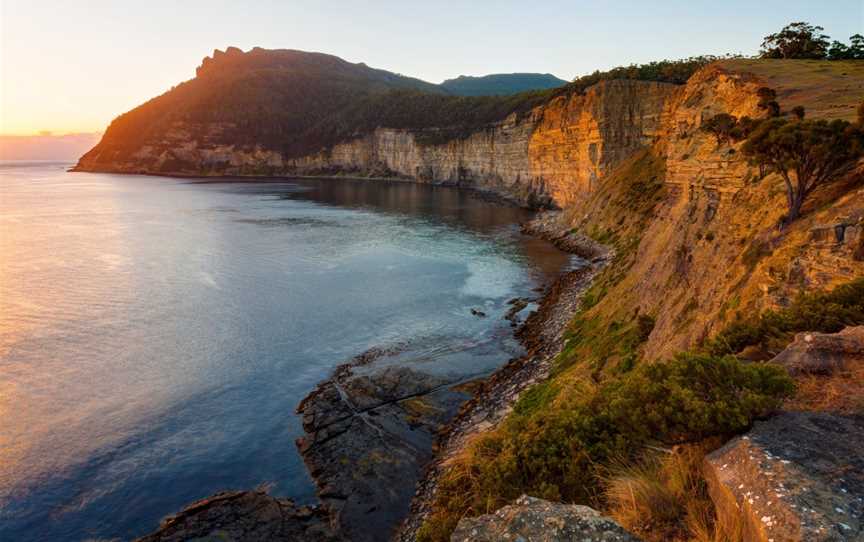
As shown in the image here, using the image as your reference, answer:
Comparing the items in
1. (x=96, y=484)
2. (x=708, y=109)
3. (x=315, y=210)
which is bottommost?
(x=96, y=484)

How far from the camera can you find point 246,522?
17688 millimetres

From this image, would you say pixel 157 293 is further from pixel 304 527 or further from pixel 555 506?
pixel 555 506

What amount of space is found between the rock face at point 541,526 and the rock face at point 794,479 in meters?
1.46

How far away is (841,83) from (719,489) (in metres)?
36.5

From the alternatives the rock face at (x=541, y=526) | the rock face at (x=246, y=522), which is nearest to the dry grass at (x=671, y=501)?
the rock face at (x=541, y=526)

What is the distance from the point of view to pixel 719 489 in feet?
21.9

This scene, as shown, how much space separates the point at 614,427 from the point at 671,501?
2742mm

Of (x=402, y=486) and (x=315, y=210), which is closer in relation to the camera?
(x=402, y=486)

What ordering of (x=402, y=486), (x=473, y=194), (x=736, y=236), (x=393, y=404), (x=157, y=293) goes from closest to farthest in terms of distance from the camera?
(x=402, y=486), (x=736, y=236), (x=393, y=404), (x=157, y=293), (x=473, y=194)

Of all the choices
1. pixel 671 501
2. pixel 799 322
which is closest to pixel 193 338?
pixel 671 501

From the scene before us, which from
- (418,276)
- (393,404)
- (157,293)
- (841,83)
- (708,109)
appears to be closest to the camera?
(393,404)

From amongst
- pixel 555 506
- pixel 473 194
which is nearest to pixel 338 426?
pixel 555 506

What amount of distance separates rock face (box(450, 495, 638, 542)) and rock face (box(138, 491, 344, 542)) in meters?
12.3

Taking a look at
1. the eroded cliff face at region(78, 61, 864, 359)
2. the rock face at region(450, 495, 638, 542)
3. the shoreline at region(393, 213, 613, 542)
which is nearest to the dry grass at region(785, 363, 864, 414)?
the rock face at region(450, 495, 638, 542)
